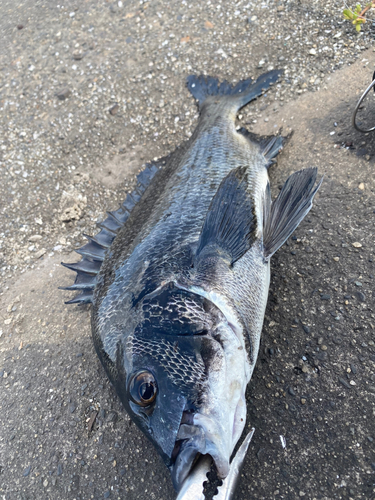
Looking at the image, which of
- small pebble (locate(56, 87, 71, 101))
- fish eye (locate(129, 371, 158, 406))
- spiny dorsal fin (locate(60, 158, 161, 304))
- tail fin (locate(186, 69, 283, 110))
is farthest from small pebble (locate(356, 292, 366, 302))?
small pebble (locate(56, 87, 71, 101))

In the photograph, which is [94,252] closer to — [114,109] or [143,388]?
[143,388]

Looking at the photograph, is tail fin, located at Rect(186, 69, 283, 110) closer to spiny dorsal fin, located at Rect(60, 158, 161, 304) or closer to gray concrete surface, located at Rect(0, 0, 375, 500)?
gray concrete surface, located at Rect(0, 0, 375, 500)

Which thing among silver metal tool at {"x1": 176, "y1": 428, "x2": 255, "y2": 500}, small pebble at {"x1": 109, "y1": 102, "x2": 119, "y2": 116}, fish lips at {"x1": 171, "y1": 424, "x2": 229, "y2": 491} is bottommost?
silver metal tool at {"x1": 176, "y1": 428, "x2": 255, "y2": 500}

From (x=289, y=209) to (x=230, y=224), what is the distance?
0.49 metres

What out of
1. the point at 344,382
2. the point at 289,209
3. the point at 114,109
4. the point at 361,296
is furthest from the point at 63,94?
the point at 344,382

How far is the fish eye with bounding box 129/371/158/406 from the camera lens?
1742 mm

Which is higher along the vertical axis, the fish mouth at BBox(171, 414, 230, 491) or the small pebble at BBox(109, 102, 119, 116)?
the small pebble at BBox(109, 102, 119, 116)

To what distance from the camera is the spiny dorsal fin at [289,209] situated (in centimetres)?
233

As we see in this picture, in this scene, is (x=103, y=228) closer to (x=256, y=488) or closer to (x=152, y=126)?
(x=152, y=126)

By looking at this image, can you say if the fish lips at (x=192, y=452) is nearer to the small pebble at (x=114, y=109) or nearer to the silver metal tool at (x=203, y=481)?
the silver metal tool at (x=203, y=481)

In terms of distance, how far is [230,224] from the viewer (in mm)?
2307

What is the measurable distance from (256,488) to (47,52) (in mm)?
6109

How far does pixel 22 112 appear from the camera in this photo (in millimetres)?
4648

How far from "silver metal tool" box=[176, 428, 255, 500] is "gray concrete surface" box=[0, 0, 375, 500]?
440 mm
